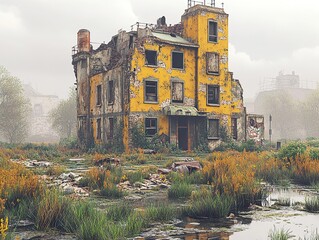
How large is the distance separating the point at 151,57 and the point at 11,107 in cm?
2627

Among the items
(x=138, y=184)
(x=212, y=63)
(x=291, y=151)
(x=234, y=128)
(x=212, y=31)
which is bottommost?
(x=138, y=184)

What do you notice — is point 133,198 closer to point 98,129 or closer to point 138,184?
point 138,184

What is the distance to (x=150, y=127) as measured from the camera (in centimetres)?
2753

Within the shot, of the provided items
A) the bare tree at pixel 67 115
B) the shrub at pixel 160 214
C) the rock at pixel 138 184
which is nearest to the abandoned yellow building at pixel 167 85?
the rock at pixel 138 184

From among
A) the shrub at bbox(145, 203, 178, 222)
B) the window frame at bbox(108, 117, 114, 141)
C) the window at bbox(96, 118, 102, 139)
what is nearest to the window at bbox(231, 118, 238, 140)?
the window frame at bbox(108, 117, 114, 141)

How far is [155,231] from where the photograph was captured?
19.3ft

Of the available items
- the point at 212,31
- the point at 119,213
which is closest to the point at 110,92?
the point at 212,31

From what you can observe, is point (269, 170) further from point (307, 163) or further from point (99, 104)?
point (99, 104)

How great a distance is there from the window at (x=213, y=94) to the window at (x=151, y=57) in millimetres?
5304

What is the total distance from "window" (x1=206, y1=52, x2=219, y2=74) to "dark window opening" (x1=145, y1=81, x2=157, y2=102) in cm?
509

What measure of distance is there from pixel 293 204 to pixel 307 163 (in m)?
4.36

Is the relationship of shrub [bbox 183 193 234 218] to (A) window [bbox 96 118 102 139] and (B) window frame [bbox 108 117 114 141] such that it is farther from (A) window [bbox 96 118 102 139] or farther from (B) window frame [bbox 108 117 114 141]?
(A) window [bbox 96 118 102 139]

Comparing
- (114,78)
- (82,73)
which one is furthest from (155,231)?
(82,73)

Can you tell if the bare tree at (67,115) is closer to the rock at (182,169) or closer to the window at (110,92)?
the window at (110,92)
